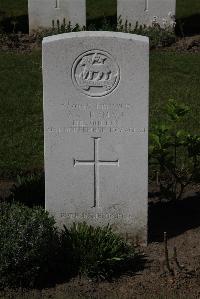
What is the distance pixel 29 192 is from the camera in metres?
7.73

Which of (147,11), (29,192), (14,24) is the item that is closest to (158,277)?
(29,192)

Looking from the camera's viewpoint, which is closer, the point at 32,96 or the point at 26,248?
the point at 26,248

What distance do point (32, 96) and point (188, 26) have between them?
5.00 metres

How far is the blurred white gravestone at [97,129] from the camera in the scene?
6531 mm

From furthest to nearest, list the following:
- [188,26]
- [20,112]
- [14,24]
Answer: [188,26], [14,24], [20,112]

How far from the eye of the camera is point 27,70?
1236 centimetres

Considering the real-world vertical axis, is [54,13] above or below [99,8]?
below

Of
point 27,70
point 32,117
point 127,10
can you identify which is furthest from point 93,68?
point 127,10

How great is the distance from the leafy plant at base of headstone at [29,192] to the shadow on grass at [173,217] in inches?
43.0

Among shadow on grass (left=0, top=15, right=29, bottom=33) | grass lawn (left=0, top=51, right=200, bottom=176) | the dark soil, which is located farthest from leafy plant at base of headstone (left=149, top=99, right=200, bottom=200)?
shadow on grass (left=0, top=15, right=29, bottom=33)

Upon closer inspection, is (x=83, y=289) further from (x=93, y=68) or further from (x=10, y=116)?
(x=10, y=116)

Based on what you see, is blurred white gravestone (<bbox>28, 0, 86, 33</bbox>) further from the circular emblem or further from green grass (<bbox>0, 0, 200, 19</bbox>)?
the circular emblem

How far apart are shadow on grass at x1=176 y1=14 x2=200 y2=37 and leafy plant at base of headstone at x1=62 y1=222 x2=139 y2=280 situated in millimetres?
8264

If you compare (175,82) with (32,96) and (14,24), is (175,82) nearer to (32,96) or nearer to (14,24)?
(32,96)
